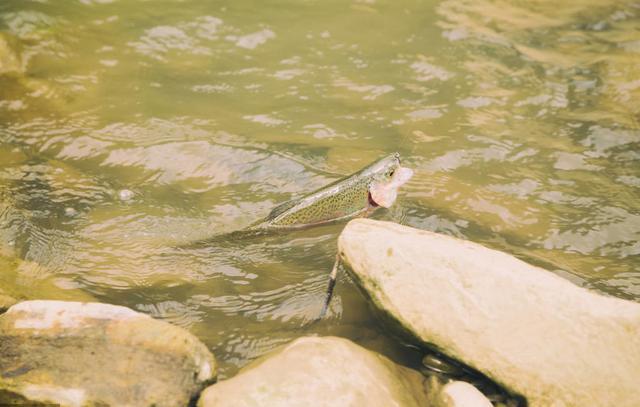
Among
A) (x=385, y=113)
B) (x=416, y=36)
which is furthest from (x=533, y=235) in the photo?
(x=416, y=36)

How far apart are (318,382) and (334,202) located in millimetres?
1838

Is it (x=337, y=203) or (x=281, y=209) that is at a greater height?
(x=337, y=203)

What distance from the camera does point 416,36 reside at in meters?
8.06

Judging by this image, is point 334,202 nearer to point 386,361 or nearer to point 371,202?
point 371,202

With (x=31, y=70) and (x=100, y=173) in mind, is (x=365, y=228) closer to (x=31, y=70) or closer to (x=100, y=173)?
(x=100, y=173)

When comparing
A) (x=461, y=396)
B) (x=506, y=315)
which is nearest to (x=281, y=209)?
(x=506, y=315)

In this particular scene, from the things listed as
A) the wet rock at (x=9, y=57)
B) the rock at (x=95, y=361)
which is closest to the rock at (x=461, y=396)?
the rock at (x=95, y=361)

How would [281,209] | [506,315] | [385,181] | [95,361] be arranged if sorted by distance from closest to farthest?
[95,361], [506,315], [281,209], [385,181]

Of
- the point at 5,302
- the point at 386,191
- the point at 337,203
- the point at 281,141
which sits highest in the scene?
the point at 386,191

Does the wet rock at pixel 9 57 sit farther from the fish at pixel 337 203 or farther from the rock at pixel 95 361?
the rock at pixel 95 361

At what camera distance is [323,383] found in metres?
2.82

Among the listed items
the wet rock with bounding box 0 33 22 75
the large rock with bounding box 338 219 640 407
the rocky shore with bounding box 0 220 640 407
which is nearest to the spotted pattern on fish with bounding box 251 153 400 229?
the large rock with bounding box 338 219 640 407

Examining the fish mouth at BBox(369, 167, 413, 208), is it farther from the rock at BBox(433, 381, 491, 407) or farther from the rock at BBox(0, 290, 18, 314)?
the rock at BBox(0, 290, 18, 314)

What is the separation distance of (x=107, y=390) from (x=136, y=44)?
5.72m
